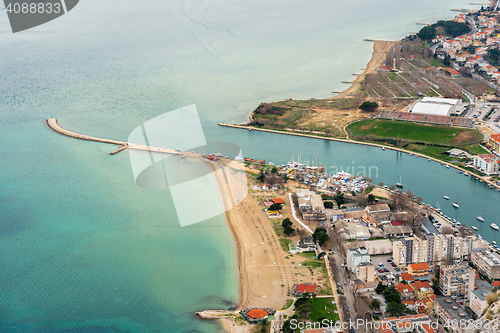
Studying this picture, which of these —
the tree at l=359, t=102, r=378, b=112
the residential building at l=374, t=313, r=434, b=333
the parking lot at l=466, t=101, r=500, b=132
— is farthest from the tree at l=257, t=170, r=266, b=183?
the parking lot at l=466, t=101, r=500, b=132

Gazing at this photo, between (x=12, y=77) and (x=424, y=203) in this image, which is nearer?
(x=424, y=203)

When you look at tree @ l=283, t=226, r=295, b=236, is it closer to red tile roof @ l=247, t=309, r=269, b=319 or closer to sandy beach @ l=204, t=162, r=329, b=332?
sandy beach @ l=204, t=162, r=329, b=332

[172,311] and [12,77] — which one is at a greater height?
[12,77]

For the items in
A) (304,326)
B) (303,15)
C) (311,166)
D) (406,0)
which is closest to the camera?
(304,326)

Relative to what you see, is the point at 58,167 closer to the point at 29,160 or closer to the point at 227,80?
the point at 29,160

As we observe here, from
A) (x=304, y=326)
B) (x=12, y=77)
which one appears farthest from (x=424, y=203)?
(x=12, y=77)

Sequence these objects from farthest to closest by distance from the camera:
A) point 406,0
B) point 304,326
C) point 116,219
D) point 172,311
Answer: point 406,0 → point 116,219 → point 172,311 → point 304,326

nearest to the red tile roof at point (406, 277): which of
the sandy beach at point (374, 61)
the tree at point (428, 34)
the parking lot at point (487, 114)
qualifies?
the parking lot at point (487, 114)
